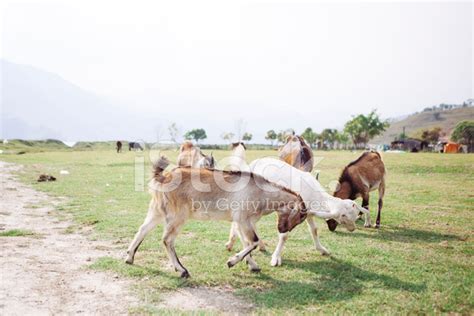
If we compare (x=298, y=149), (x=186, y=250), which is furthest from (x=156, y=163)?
(x=298, y=149)

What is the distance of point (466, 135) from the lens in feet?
226

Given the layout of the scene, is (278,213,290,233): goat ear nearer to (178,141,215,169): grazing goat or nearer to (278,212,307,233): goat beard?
(278,212,307,233): goat beard

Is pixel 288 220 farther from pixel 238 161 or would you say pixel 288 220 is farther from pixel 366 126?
pixel 366 126

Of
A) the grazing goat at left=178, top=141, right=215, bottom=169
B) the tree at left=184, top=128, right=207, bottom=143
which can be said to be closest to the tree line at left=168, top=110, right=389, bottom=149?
the tree at left=184, top=128, right=207, bottom=143

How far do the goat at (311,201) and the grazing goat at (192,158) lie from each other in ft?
15.8

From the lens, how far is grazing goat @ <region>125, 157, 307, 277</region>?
715 cm

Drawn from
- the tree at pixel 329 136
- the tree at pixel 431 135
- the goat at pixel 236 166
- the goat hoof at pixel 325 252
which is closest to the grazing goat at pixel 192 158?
the goat at pixel 236 166

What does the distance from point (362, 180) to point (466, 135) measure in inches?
2745

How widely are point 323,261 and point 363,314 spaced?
2.56m

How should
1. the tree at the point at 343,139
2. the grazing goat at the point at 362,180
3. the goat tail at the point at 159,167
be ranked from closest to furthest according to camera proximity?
the goat tail at the point at 159,167 < the grazing goat at the point at 362,180 < the tree at the point at 343,139

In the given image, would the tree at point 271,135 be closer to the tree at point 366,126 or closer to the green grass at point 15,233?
the tree at point 366,126

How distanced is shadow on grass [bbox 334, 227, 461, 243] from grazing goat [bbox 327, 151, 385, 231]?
0.55 m

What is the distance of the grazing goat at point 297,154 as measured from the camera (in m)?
12.3

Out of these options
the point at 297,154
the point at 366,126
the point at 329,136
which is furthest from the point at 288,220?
the point at 329,136
